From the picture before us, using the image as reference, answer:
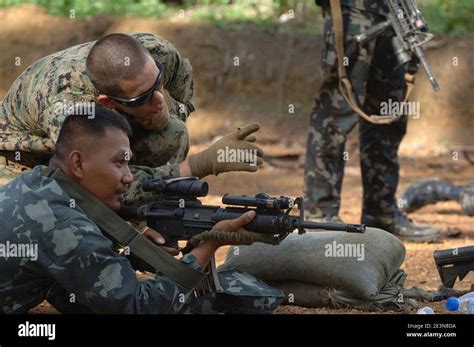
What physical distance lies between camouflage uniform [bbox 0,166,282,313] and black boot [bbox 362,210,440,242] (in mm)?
2897

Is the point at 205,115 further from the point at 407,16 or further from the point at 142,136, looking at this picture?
the point at 142,136

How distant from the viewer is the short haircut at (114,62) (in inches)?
167

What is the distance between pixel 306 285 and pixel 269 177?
505 centimetres

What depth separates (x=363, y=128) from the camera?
653cm

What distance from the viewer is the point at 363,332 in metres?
3.75

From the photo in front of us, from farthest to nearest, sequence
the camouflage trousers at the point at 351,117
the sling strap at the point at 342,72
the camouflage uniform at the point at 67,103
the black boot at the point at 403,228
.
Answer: the black boot at the point at 403,228 → the camouflage trousers at the point at 351,117 → the sling strap at the point at 342,72 → the camouflage uniform at the point at 67,103

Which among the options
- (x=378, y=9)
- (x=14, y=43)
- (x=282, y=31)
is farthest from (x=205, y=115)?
(x=378, y=9)

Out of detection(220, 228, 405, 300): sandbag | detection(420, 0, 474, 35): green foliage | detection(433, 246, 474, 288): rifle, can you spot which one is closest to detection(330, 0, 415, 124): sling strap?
detection(220, 228, 405, 300): sandbag

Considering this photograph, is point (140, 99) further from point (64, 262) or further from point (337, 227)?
point (337, 227)

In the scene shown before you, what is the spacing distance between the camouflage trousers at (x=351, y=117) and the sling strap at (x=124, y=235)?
2557 mm

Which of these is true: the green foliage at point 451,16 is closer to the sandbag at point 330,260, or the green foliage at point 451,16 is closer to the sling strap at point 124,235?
the sandbag at point 330,260

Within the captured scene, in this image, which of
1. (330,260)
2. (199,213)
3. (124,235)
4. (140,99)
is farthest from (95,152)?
(330,260)

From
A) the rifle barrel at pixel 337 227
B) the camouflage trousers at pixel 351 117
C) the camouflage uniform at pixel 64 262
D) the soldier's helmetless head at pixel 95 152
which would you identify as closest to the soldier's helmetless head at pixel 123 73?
the soldier's helmetless head at pixel 95 152

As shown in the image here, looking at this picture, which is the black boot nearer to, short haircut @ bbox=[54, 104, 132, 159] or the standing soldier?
the standing soldier
